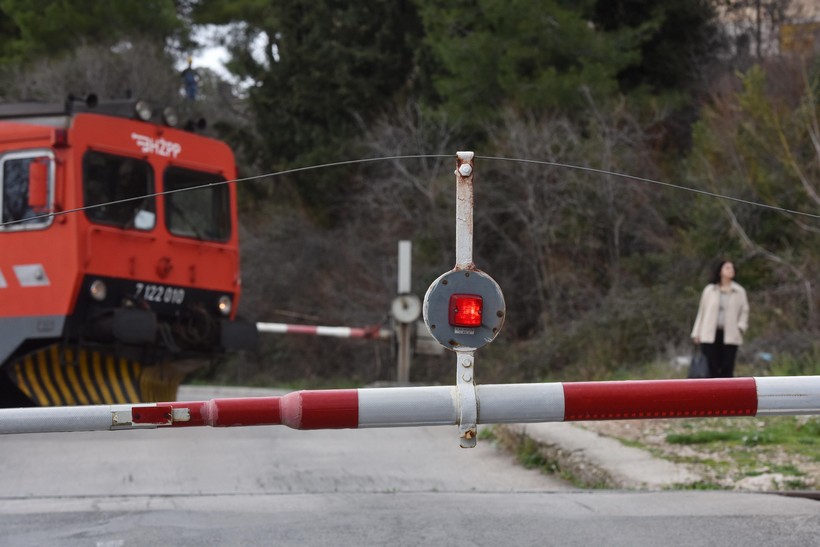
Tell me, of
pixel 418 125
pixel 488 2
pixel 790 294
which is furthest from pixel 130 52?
pixel 790 294

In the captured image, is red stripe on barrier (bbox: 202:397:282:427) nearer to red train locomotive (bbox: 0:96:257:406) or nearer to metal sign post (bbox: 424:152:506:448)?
metal sign post (bbox: 424:152:506:448)

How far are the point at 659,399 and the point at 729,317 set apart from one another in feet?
26.7

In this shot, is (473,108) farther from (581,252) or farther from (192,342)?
(192,342)

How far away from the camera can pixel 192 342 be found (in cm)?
1440

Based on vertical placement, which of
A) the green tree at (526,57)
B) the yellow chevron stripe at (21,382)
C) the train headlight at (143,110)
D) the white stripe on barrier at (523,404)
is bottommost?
the yellow chevron stripe at (21,382)

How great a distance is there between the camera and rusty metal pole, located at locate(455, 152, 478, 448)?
542cm

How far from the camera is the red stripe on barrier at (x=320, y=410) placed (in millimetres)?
5379

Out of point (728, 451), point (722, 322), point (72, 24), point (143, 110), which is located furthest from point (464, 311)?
point (72, 24)

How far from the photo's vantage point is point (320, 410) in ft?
17.7

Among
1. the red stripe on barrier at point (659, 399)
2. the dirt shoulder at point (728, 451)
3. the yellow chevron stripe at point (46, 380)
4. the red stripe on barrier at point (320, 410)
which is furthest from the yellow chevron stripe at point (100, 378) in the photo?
the red stripe on barrier at point (659, 399)

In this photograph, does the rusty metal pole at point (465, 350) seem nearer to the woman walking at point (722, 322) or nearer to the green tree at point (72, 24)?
the woman walking at point (722, 322)

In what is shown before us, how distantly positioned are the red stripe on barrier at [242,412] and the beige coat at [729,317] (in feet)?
28.4

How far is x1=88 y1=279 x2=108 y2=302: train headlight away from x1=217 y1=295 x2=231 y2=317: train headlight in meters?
1.82

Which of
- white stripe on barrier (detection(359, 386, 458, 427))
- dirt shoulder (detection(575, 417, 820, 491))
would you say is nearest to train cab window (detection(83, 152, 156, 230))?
dirt shoulder (detection(575, 417, 820, 491))
